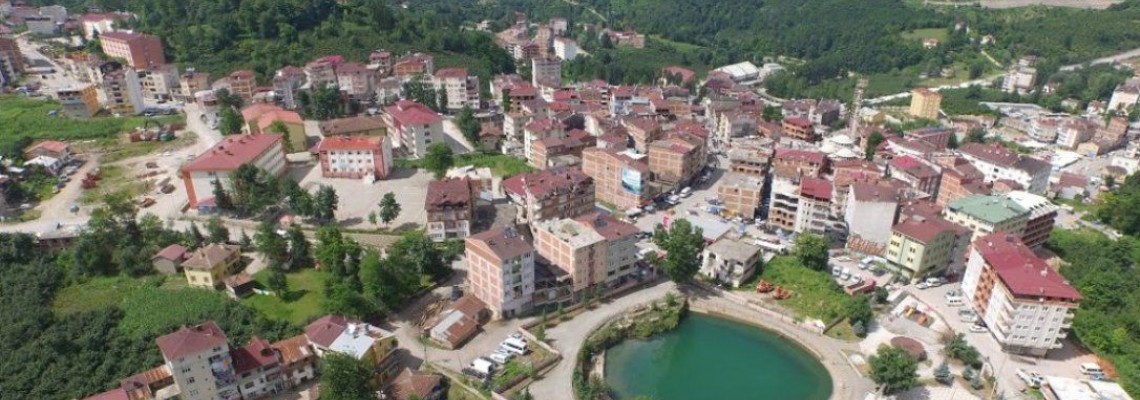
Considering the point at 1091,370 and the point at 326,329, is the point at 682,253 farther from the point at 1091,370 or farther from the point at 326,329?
the point at 1091,370

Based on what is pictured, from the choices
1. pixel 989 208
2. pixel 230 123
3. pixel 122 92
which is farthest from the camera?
pixel 122 92

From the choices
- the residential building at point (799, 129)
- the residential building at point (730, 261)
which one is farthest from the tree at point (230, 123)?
the residential building at point (799, 129)

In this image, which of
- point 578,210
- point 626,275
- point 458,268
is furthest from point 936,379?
point 458,268

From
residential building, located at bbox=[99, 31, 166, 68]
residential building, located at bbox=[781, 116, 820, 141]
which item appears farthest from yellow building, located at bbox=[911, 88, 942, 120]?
residential building, located at bbox=[99, 31, 166, 68]

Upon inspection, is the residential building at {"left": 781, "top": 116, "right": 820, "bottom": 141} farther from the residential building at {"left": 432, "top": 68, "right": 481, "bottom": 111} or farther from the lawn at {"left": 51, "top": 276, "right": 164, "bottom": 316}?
the lawn at {"left": 51, "top": 276, "right": 164, "bottom": 316}

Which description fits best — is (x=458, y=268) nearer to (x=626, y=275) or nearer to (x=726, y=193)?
(x=626, y=275)

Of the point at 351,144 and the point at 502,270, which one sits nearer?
the point at 502,270

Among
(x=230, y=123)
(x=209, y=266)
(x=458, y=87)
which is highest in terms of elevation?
(x=458, y=87)

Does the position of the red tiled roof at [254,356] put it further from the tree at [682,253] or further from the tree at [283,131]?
the tree at [283,131]

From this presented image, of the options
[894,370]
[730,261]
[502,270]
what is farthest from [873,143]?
[502,270]
